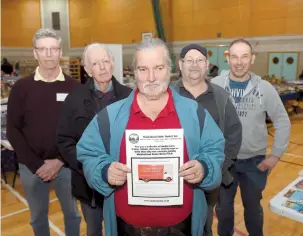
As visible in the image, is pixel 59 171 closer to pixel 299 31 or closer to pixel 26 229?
pixel 26 229

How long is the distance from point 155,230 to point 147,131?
520 millimetres

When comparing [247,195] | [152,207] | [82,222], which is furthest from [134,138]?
[82,222]

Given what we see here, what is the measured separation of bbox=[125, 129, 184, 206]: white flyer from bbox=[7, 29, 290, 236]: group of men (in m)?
0.05

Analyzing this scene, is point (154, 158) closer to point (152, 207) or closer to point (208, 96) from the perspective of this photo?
point (152, 207)

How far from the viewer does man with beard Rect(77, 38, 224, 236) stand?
1403 mm

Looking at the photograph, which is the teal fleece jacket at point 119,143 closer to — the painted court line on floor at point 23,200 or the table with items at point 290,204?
the table with items at point 290,204

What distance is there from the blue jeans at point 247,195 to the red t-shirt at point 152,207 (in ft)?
3.62

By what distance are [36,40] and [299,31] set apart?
33.7ft

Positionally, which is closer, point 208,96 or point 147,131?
point 147,131

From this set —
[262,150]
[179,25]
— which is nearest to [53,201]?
[262,150]

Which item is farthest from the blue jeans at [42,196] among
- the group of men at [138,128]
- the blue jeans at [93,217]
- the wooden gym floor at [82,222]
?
the wooden gym floor at [82,222]

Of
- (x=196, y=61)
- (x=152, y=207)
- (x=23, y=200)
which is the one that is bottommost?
(x=23, y=200)

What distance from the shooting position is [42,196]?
2379 millimetres

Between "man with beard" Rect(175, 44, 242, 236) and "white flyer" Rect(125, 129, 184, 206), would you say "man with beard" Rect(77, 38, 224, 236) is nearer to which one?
A: "white flyer" Rect(125, 129, 184, 206)
